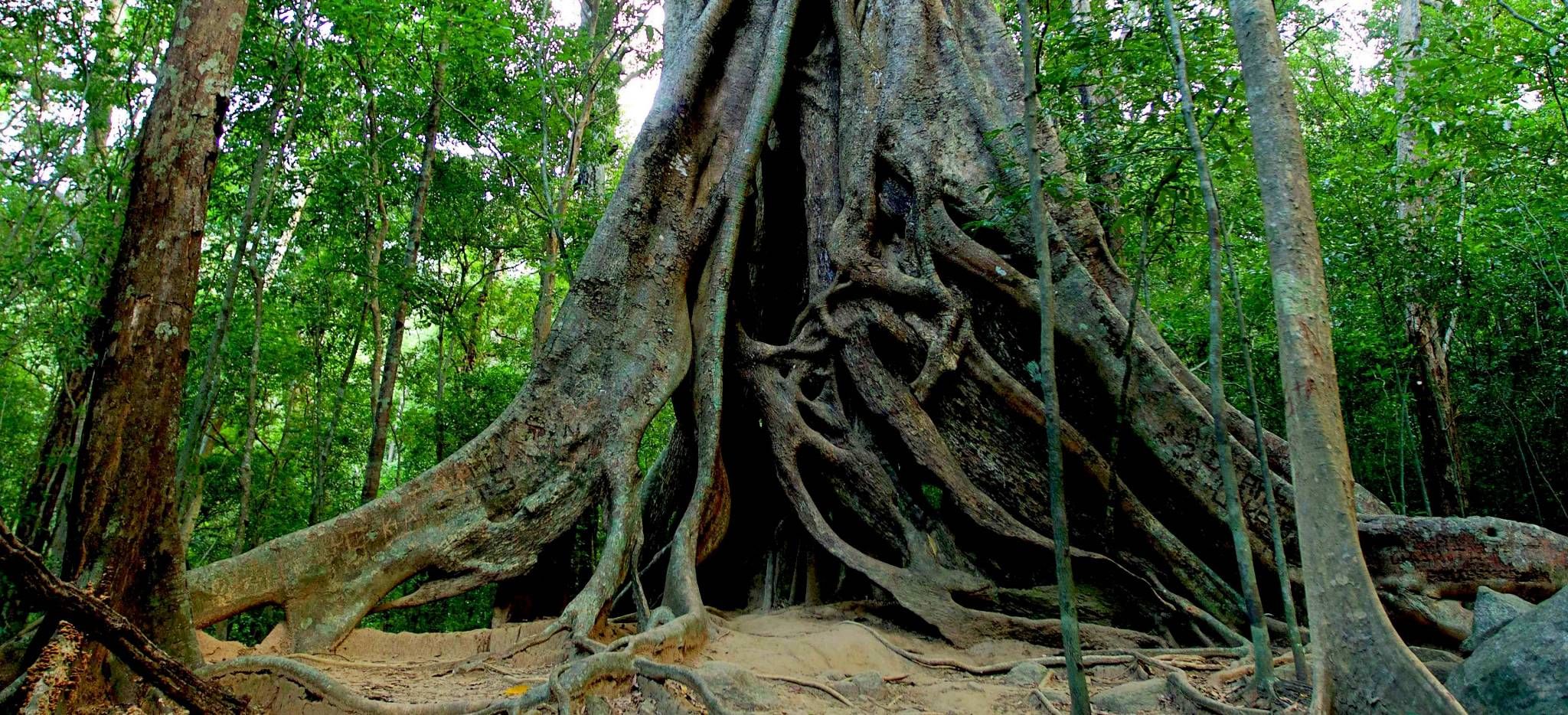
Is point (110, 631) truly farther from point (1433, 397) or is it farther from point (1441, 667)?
point (1433, 397)

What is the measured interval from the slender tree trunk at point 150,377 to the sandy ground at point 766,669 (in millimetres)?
488

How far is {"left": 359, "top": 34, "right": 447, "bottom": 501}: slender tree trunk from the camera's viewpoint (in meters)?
6.54

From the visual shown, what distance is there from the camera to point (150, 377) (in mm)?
Result: 2281

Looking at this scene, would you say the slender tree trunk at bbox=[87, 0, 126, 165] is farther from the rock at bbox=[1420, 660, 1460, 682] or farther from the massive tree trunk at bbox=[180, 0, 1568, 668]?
the rock at bbox=[1420, 660, 1460, 682]

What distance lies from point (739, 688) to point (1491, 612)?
8.69ft

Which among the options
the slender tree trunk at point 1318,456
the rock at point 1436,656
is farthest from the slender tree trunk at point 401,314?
the rock at point 1436,656

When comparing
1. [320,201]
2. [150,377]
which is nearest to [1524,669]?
[150,377]

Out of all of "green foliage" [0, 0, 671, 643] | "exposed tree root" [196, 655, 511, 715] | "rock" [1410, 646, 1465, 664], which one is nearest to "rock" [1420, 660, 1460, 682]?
"rock" [1410, 646, 1465, 664]

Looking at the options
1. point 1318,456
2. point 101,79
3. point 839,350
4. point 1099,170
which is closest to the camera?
point 1318,456

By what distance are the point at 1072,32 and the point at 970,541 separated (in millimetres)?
2523

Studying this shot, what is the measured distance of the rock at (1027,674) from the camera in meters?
3.03

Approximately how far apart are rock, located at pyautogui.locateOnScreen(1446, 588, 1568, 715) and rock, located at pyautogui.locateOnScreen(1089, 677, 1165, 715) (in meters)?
0.84

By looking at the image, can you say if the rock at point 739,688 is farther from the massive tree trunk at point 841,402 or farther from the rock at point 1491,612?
the rock at point 1491,612

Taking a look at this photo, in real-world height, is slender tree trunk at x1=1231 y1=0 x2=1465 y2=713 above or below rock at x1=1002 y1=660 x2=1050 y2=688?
above
